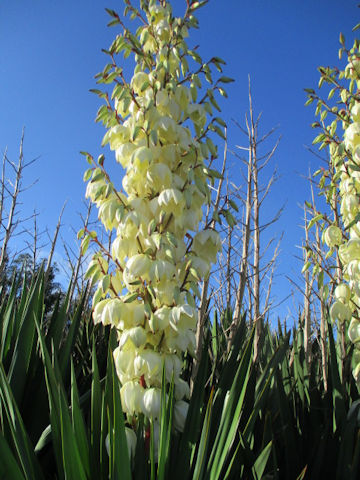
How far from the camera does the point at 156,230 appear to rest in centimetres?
135

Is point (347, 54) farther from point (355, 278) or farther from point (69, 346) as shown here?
point (69, 346)

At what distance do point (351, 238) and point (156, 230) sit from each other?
1.08 meters

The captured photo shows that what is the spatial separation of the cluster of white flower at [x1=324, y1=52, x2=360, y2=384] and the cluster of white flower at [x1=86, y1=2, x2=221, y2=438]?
88 centimetres

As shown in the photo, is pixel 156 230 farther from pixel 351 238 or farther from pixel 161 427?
pixel 351 238

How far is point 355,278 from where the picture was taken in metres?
1.89

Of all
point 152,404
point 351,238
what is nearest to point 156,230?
point 152,404

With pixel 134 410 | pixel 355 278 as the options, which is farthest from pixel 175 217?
pixel 355 278

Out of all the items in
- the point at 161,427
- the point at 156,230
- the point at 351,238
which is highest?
the point at 351,238

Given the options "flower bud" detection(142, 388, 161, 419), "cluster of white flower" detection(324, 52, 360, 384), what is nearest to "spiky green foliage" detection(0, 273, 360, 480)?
"flower bud" detection(142, 388, 161, 419)

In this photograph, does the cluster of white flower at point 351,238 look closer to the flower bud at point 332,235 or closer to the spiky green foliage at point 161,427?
the flower bud at point 332,235

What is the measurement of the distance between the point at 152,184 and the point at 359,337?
1239mm

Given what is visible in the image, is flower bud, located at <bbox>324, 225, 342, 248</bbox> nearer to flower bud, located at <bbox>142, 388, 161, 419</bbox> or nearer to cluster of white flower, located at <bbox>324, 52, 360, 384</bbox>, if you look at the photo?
cluster of white flower, located at <bbox>324, 52, 360, 384</bbox>

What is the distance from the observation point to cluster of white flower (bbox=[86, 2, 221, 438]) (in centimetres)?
121

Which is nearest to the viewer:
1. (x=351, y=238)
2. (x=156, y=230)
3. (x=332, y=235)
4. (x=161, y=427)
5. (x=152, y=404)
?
(x=161, y=427)
